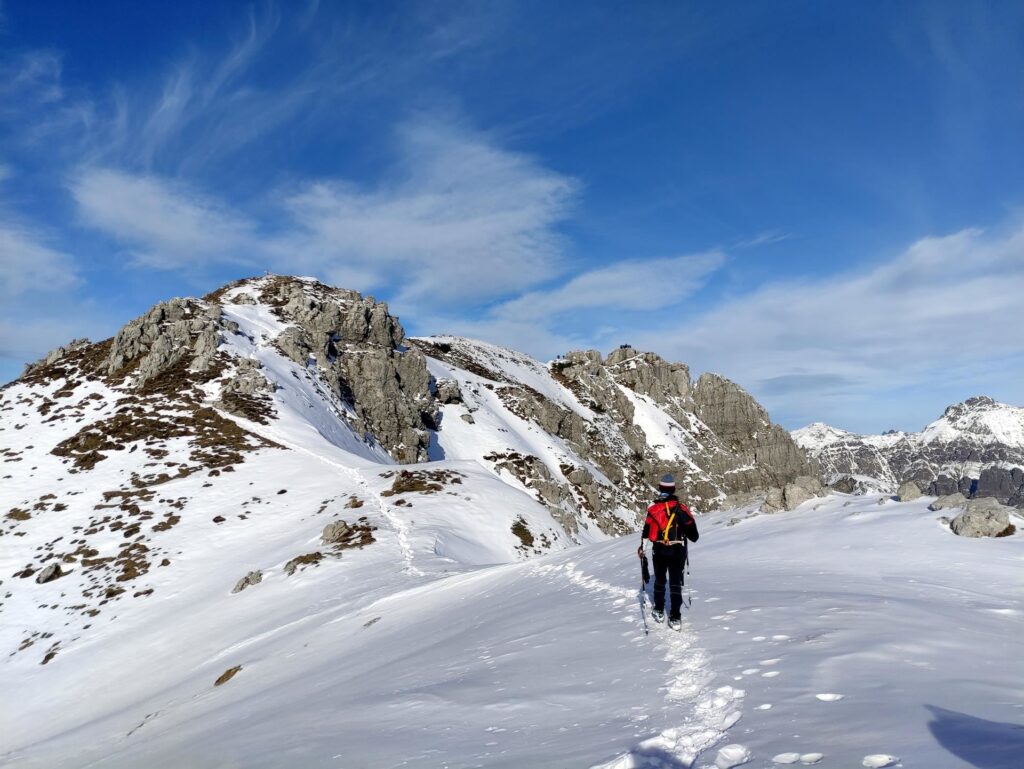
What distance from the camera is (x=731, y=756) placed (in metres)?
5.14

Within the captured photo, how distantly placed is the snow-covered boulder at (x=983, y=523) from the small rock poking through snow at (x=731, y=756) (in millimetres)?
12434

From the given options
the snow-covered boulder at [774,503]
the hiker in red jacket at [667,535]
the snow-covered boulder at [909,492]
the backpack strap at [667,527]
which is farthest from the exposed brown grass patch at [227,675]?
the snow-covered boulder at [909,492]

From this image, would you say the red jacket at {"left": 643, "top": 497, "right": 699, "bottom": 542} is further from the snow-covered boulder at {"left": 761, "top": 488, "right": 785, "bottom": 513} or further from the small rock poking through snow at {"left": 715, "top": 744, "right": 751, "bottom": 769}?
the snow-covered boulder at {"left": 761, "top": 488, "right": 785, "bottom": 513}

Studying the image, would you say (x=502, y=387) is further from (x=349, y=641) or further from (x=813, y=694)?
(x=813, y=694)

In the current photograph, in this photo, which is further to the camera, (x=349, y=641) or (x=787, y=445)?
(x=787, y=445)

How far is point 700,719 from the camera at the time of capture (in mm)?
6172

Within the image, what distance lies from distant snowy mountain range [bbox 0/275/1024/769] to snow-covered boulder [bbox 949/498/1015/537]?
451 mm

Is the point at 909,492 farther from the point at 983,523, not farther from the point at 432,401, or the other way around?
the point at 432,401

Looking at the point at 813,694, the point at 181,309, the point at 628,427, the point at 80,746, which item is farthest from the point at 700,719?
the point at 628,427

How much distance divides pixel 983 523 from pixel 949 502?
89.2 inches

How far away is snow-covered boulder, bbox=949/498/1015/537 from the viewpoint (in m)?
14.0

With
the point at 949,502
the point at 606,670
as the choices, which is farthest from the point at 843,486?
the point at 606,670

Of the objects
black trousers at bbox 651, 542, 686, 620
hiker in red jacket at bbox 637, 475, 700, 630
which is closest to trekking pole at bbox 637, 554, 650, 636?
hiker in red jacket at bbox 637, 475, 700, 630

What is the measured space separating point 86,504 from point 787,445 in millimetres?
129340
